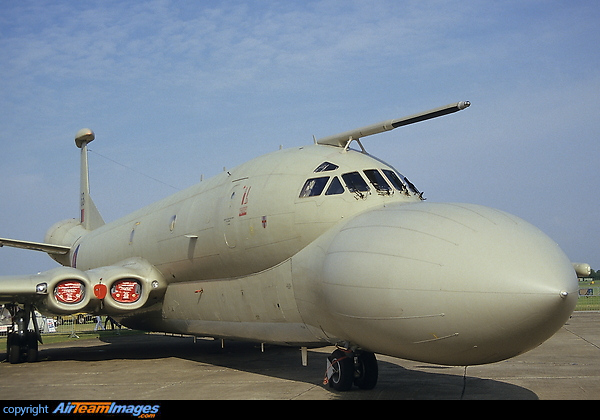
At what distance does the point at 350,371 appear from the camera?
9164mm

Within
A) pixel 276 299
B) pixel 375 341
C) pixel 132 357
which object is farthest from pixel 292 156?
pixel 132 357

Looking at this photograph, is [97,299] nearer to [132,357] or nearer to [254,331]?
[132,357]

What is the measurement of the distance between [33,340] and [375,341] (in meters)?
11.6

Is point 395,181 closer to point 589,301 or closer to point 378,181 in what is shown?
point 378,181

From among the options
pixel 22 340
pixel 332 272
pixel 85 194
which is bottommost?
pixel 22 340

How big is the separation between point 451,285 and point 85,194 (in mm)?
20102

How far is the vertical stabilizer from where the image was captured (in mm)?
23125

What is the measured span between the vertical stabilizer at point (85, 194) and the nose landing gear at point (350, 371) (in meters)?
15.7

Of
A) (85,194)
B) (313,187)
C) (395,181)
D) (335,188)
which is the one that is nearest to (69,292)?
(313,187)

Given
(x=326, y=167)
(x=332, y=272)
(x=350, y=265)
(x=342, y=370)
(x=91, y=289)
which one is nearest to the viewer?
(x=350, y=265)
